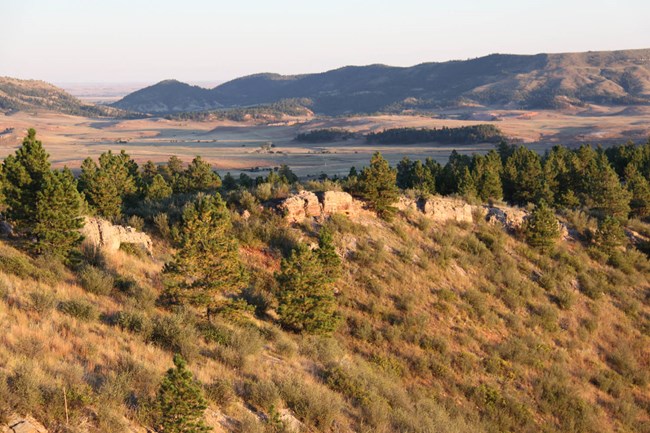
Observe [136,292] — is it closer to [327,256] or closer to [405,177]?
[327,256]

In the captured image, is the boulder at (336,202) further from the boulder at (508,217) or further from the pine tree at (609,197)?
the pine tree at (609,197)

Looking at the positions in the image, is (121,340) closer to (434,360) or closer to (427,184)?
(434,360)

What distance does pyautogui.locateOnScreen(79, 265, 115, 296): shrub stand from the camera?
617 inches

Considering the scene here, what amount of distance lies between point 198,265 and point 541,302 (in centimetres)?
1902

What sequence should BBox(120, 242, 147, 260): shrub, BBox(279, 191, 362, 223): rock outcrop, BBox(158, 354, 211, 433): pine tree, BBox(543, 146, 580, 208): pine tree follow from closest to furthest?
BBox(158, 354, 211, 433): pine tree → BBox(120, 242, 147, 260): shrub → BBox(279, 191, 362, 223): rock outcrop → BBox(543, 146, 580, 208): pine tree

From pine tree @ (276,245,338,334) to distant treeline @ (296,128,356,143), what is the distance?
16446 centimetres

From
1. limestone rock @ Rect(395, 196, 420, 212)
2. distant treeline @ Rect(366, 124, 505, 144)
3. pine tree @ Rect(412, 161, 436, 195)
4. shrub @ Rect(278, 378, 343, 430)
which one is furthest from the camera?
distant treeline @ Rect(366, 124, 505, 144)

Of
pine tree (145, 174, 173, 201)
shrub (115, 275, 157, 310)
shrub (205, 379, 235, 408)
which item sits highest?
pine tree (145, 174, 173, 201)

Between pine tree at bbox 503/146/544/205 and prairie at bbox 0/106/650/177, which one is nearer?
pine tree at bbox 503/146/544/205

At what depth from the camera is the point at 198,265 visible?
50.9ft

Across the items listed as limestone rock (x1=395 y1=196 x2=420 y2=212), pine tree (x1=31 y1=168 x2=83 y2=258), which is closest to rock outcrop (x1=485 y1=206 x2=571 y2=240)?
limestone rock (x1=395 y1=196 x2=420 y2=212)

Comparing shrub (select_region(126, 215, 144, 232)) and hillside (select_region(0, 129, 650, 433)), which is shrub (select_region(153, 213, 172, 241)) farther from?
shrub (select_region(126, 215, 144, 232))

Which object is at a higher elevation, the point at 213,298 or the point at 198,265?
the point at 198,265

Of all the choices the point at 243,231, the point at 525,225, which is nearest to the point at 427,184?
the point at 525,225
